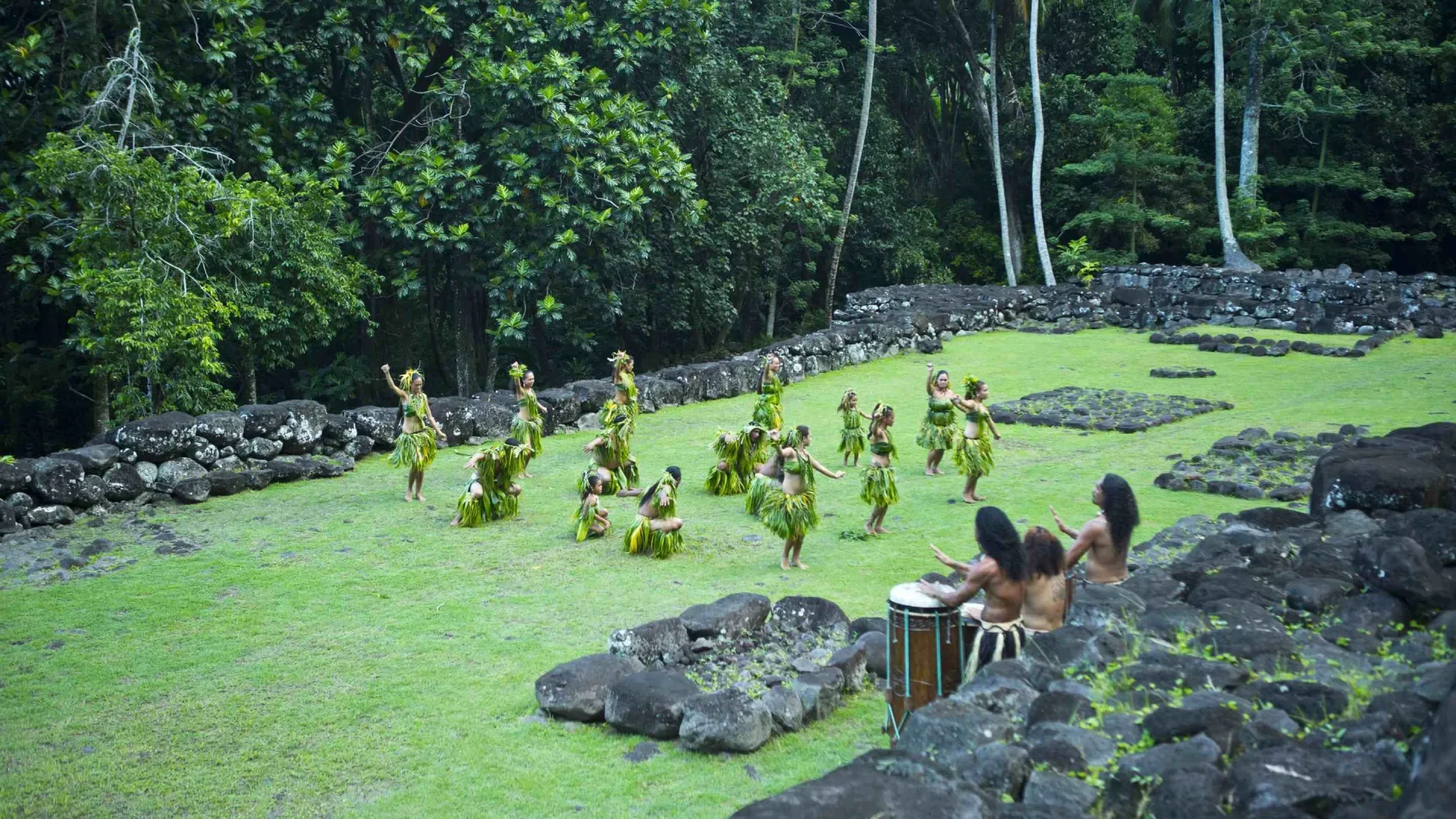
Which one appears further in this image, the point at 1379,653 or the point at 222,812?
the point at 222,812

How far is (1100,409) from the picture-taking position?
Answer: 15.5 metres

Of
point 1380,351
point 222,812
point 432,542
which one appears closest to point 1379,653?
point 222,812

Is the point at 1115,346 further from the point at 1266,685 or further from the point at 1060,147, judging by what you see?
the point at 1266,685

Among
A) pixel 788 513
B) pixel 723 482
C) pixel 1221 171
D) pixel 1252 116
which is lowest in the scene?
pixel 723 482

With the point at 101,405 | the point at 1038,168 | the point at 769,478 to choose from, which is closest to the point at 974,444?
the point at 769,478

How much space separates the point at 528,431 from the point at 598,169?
6.98 m

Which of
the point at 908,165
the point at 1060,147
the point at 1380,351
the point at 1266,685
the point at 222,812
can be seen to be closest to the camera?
the point at 1266,685

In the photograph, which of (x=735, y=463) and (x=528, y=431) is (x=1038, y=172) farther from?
(x=528, y=431)

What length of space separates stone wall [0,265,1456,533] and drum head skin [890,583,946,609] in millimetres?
8739

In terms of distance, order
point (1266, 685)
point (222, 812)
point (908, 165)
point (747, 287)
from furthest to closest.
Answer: point (908, 165)
point (747, 287)
point (222, 812)
point (1266, 685)

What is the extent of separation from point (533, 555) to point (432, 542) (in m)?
1.12

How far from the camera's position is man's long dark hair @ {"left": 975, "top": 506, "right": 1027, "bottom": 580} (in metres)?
5.96

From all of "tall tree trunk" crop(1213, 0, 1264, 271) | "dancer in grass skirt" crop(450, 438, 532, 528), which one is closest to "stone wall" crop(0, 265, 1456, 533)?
"tall tree trunk" crop(1213, 0, 1264, 271)

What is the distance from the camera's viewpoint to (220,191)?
1587cm
